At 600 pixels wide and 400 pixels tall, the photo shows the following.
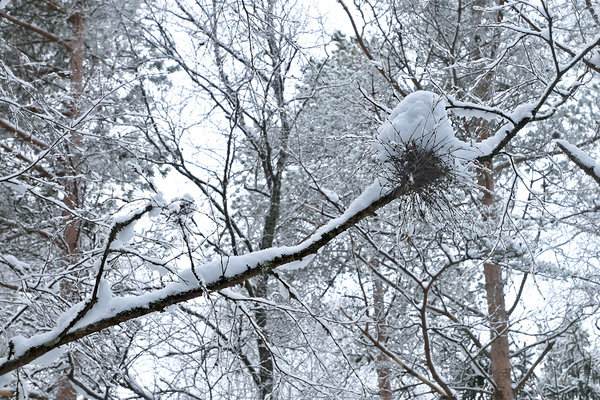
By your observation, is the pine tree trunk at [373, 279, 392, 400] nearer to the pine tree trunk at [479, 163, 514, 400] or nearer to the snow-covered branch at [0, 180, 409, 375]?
the pine tree trunk at [479, 163, 514, 400]

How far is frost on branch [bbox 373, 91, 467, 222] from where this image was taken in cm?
268

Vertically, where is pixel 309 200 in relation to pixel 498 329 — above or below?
above

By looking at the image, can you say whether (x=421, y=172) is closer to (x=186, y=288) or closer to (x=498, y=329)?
(x=186, y=288)

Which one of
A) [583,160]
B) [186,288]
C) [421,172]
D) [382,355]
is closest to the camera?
[421,172]

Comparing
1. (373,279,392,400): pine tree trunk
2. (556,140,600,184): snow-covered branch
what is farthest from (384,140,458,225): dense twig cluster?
(373,279,392,400): pine tree trunk

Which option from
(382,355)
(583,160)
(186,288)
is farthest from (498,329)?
(186,288)

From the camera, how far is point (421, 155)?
2678mm

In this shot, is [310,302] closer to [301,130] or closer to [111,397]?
[301,130]

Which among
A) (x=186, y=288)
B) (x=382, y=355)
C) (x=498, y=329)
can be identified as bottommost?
(x=186, y=288)

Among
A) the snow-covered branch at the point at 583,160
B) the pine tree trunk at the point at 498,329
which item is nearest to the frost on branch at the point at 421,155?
the snow-covered branch at the point at 583,160

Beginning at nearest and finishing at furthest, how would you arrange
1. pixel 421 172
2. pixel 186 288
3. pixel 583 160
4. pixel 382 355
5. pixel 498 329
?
pixel 421 172 < pixel 186 288 < pixel 583 160 < pixel 498 329 < pixel 382 355

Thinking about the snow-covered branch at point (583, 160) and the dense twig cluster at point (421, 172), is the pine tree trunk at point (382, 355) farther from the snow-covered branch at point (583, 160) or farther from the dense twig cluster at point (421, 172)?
the dense twig cluster at point (421, 172)

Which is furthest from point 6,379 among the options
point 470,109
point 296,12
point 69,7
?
point 69,7

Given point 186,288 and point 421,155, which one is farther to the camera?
point 186,288
